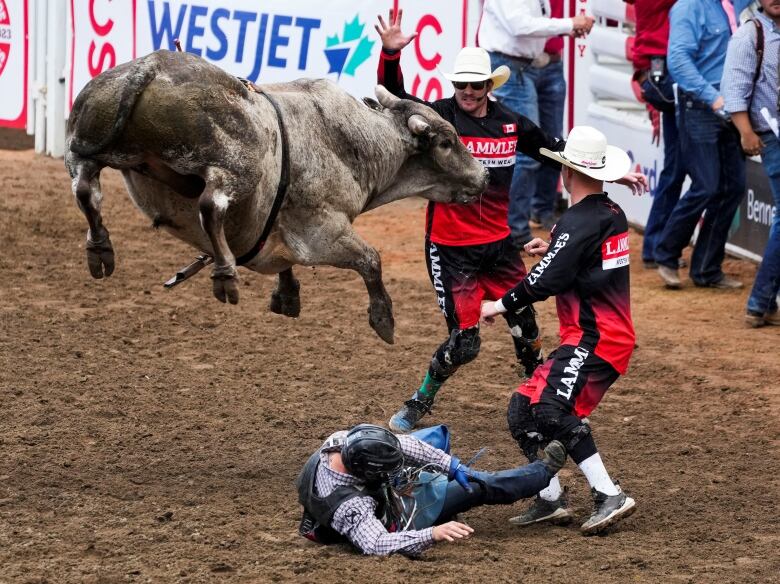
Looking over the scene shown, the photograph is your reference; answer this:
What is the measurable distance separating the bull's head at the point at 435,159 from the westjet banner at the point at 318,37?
6733 mm

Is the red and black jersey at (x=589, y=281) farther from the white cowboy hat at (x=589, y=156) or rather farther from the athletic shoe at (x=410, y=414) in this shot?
the athletic shoe at (x=410, y=414)

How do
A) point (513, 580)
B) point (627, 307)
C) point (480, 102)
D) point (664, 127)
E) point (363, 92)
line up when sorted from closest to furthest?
point (513, 580)
point (627, 307)
point (480, 102)
point (664, 127)
point (363, 92)

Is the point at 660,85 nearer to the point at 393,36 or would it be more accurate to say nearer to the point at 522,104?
the point at 522,104

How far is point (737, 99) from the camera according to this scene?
9742mm

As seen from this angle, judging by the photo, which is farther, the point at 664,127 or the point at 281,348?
the point at 664,127

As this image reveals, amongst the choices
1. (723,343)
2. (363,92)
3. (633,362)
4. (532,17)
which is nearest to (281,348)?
(633,362)

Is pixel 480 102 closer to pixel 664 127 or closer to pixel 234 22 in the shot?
pixel 664 127

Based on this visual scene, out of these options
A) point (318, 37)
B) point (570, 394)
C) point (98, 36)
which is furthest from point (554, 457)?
point (98, 36)

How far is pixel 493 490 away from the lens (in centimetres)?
609

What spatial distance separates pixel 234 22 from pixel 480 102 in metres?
6.87

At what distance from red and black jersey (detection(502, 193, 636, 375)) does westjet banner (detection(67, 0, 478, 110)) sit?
757 centimetres

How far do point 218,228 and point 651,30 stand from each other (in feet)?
21.8

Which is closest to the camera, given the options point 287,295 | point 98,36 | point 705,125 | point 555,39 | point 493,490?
point 493,490

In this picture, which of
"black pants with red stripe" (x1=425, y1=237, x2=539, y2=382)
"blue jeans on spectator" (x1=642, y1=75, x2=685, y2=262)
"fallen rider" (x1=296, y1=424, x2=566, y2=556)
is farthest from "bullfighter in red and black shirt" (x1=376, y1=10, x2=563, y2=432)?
"blue jeans on spectator" (x1=642, y1=75, x2=685, y2=262)
